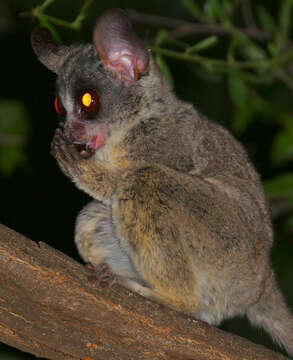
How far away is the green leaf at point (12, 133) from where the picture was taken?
6.73 meters

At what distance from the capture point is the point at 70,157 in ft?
13.9

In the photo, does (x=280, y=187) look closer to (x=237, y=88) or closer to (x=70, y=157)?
(x=237, y=88)

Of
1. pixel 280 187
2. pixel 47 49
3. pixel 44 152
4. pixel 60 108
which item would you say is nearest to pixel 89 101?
pixel 60 108

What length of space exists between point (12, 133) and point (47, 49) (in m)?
2.53

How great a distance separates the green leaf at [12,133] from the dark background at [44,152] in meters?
0.04

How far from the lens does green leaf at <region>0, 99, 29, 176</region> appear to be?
22.1ft

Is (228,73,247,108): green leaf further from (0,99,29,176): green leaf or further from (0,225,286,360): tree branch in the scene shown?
(0,225,286,360): tree branch

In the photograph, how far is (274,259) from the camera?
21.4ft

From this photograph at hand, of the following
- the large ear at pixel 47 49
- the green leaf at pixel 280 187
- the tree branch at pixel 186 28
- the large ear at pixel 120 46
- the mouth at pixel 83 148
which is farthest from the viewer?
the tree branch at pixel 186 28

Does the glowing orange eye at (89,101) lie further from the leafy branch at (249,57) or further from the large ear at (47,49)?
the leafy branch at (249,57)

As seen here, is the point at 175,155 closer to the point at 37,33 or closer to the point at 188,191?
the point at 188,191

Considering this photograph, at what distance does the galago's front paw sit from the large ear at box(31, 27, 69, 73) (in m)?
0.63

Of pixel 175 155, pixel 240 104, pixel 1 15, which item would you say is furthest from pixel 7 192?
pixel 175 155

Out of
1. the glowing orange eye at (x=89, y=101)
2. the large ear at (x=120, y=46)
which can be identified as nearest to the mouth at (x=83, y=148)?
the glowing orange eye at (x=89, y=101)
